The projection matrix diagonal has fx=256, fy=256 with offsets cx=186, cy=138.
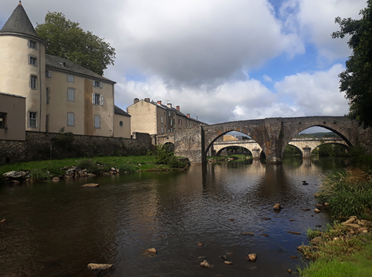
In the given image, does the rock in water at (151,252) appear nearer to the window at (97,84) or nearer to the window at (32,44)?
the window at (32,44)

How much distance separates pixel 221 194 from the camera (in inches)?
552

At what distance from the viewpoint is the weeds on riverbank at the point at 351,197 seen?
27.6 ft

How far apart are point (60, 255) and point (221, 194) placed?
30.4 feet

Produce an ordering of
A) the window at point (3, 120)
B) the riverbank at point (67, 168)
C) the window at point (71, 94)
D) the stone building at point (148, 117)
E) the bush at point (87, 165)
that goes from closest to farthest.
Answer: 1. the riverbank at point (67, 168)
2. the window at point (3, 120)
3. the bush at point (87, 165)
4. the window at point (71, 94)
5. the stone building at point (148, 117)

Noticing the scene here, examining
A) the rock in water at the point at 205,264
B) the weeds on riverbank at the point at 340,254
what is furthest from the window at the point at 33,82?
the weeds on riverbank at the point at 340,254

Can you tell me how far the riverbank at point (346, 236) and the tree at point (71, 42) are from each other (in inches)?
1496

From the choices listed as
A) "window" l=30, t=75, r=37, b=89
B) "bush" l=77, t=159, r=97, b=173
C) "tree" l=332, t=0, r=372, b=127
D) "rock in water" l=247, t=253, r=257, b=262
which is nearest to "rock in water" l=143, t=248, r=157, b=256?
"rock in water" l=247, t=253, r=257, b=262

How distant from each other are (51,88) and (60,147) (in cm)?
Result: 801

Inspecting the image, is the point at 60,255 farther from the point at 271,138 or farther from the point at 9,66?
the point at 271,138

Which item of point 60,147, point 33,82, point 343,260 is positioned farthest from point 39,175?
point 343,260

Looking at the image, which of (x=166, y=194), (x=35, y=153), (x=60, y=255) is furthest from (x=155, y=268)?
(x=35, y=153)

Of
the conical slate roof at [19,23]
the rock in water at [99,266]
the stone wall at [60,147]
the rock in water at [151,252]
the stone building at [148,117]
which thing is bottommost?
the rock in water at [151,252]

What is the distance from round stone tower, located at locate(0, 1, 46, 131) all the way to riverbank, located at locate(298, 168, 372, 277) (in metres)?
27.7

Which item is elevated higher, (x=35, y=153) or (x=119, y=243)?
(x=35, y=153)
